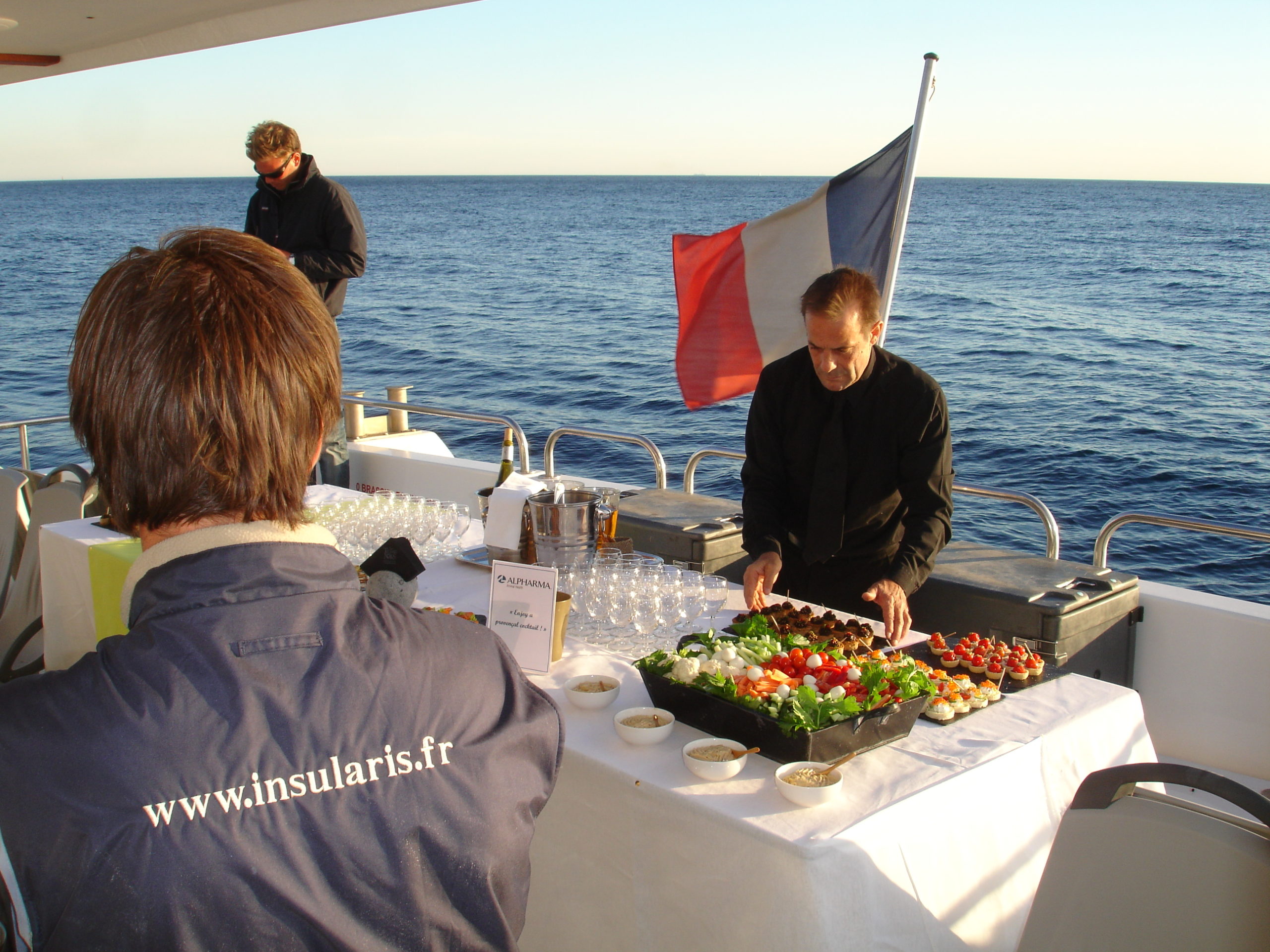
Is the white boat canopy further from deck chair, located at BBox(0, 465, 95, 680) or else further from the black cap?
the black cap

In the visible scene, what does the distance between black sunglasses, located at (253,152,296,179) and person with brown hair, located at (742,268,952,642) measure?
309 centimetres

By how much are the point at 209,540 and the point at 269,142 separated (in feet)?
14.8

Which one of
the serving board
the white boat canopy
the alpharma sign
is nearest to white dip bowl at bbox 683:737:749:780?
the serving board

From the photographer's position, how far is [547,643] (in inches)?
81.5

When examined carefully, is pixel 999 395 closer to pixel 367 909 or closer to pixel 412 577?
pixel 412 577

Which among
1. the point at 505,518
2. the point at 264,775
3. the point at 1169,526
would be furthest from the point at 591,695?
the point at 1169,526

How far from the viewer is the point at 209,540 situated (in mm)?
963

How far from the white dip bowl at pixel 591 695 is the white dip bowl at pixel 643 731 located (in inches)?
3.4

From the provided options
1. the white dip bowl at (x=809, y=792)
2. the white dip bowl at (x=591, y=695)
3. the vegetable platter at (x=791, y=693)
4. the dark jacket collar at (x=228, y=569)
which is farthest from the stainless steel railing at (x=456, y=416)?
the dark jacket collar at (x=228, y=569)

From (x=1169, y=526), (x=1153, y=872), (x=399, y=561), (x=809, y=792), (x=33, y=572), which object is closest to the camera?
(x=1153, y=872)

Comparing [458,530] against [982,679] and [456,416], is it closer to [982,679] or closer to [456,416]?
[982,679]

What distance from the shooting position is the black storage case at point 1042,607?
2832 millimetres

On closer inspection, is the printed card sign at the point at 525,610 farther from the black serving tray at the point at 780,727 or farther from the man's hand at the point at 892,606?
the man's hand at the point at 892,606

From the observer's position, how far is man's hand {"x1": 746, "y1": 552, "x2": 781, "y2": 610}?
8.32 feet
